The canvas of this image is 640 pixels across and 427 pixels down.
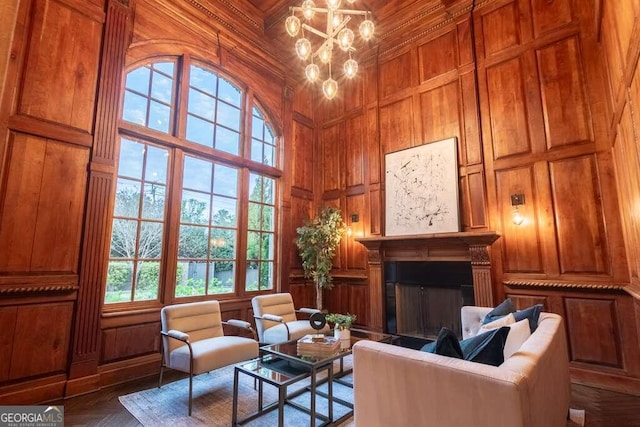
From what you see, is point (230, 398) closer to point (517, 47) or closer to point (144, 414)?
point (144, 414)

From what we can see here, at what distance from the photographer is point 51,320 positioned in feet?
9.61

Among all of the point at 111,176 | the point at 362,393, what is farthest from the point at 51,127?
the point at 362,393

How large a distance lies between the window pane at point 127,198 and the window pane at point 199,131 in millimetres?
1014

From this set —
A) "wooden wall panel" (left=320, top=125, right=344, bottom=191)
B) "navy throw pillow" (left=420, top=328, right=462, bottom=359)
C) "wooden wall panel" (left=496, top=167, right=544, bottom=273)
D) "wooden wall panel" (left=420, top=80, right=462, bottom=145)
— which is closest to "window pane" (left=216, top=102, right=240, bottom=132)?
"wooden wall panel" (left=320, top=125, right=344, bottom=191)

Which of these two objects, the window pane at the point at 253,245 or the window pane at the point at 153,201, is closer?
the window pane at the point at 153,201

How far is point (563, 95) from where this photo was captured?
3.72m

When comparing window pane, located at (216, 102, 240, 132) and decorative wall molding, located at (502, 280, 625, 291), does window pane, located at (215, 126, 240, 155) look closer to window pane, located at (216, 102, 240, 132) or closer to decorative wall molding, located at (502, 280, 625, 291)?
window pane, located at (216, 102, 240, 132)

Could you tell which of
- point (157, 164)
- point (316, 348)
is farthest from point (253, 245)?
point (316, 348)

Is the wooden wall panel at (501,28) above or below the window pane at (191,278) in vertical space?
above

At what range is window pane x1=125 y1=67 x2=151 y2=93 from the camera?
12.4ft

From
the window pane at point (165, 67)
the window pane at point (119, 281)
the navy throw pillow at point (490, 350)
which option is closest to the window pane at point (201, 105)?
the window pane at point (165, 67)

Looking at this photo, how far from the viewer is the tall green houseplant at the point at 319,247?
17.2ft

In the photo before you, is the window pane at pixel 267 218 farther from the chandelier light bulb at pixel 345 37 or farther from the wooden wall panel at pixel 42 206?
the chandelier light bulb at pixel 345 37

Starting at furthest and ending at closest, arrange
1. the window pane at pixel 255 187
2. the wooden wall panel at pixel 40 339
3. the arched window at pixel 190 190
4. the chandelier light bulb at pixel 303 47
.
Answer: the window pane at pixel 255 187, the arched window at pixel 190 190, the chandelier light bulb at pixel 303 47, the wooden wall panel at pixel 40 339
